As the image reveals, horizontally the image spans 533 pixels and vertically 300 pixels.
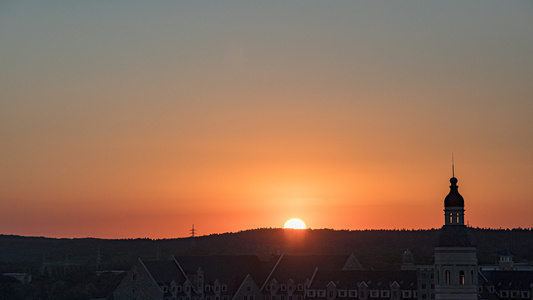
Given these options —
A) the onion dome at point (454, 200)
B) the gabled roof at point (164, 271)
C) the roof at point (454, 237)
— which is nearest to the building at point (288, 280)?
the gabled roof at point (164, 271)

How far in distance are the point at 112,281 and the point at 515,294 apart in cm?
7902

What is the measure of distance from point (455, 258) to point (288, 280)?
49.7 metres

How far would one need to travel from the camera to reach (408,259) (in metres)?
151

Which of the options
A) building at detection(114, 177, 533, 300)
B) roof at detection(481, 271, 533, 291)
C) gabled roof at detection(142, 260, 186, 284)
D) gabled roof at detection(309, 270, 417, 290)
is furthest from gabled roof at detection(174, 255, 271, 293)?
roof at detection(481, 271, 533, 291)

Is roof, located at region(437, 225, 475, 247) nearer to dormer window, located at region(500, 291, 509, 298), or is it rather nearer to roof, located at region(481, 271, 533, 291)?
roof, located at region(481, 271, 533, 291)

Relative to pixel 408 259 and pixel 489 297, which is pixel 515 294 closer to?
pixel 489 297

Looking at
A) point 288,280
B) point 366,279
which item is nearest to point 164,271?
point 288,280

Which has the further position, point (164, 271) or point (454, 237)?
point (164, 271)

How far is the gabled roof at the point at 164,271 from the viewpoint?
128m

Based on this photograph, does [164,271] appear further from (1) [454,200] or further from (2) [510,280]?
(1) [454,200]

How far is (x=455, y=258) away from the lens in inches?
3509

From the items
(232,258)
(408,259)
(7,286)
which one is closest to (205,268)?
(232,258)

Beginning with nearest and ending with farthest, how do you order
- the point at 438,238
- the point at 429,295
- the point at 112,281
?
the point at 438,238 → the point at 429,295 → the point at 112,281

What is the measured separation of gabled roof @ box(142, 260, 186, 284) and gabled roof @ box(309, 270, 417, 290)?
55.7 ft
